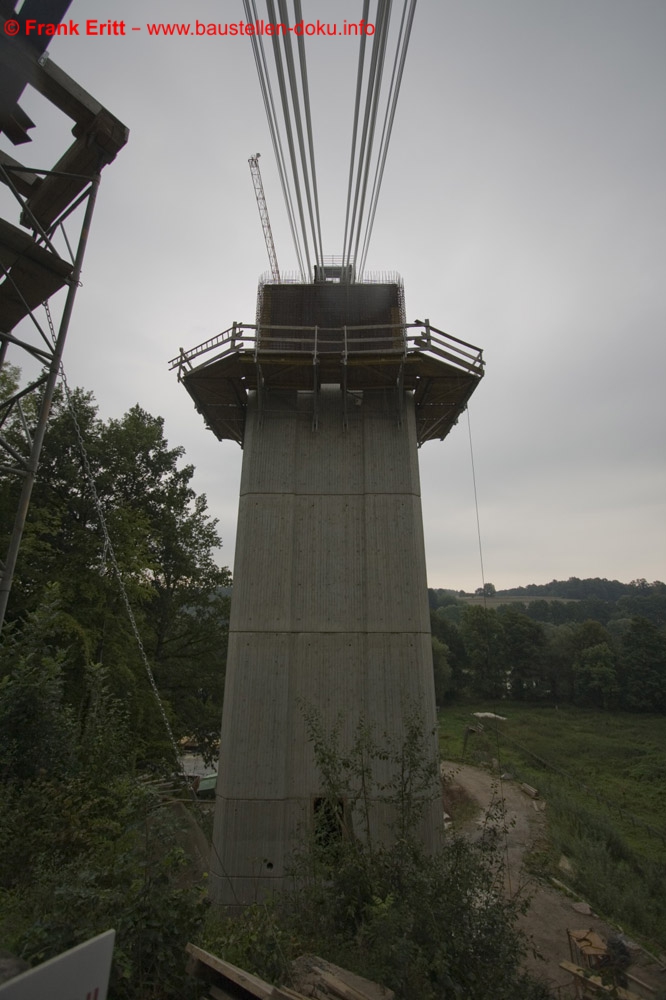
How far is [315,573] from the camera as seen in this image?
11.2 metres

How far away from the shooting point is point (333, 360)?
12117 mm

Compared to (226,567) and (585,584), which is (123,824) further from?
(585,584)

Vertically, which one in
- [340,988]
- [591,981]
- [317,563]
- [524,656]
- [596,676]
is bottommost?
[591,981]

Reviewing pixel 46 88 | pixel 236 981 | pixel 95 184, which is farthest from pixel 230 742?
pixel 46 88

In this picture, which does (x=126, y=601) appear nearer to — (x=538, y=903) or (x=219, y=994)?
(x=219, y=994)

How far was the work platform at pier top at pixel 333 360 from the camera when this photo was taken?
1195 centimetres

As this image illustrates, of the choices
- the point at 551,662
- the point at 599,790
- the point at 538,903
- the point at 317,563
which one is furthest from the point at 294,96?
the point at 551,662

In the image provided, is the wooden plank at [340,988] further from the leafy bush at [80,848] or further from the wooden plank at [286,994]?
the leafy bush at [80,848]

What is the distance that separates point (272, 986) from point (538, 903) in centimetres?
951

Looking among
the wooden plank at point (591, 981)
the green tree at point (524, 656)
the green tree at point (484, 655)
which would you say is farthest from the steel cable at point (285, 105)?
the green tree at point (524, 656)

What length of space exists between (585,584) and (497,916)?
8336 inches

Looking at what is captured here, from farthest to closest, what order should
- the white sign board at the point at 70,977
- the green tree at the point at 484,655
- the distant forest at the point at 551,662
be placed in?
1. the green tree at the point at 484,655
2. the distant forest at the point at 551,662
3. the white sign board at the point at 70,977

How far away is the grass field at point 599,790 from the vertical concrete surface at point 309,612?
6.18m

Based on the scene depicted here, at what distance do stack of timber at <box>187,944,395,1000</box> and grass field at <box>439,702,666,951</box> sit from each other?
9195 mm
